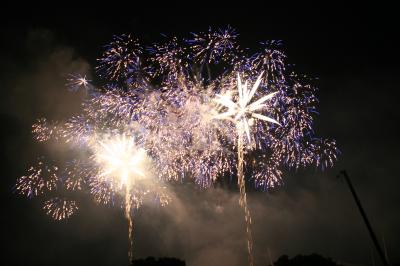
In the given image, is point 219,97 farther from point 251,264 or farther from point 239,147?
point 251,264

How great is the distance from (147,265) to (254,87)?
28.8 m

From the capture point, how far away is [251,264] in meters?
19.2

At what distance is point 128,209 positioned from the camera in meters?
22.7

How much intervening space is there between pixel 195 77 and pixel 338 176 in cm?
1088

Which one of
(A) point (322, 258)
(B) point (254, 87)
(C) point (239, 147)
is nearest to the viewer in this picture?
(B) point (254, 87)

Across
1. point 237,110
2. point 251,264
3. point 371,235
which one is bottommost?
point 251,264

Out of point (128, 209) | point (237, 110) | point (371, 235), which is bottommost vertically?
point (371, 235)

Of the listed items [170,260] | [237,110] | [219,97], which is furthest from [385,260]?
[170,260]

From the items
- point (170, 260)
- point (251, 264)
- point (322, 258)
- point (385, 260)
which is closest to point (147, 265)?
point (170, 260)

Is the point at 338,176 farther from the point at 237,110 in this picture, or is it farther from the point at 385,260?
the point at 237,110

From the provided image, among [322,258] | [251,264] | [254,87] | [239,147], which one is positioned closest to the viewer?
[251,264]

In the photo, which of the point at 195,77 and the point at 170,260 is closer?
the point at 195,77

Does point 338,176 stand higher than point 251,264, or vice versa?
point 338,176

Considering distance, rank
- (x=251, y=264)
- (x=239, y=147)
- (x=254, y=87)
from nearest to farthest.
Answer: (x=251, y=264) < (x=254, y=87) < (x=239, y=147)
